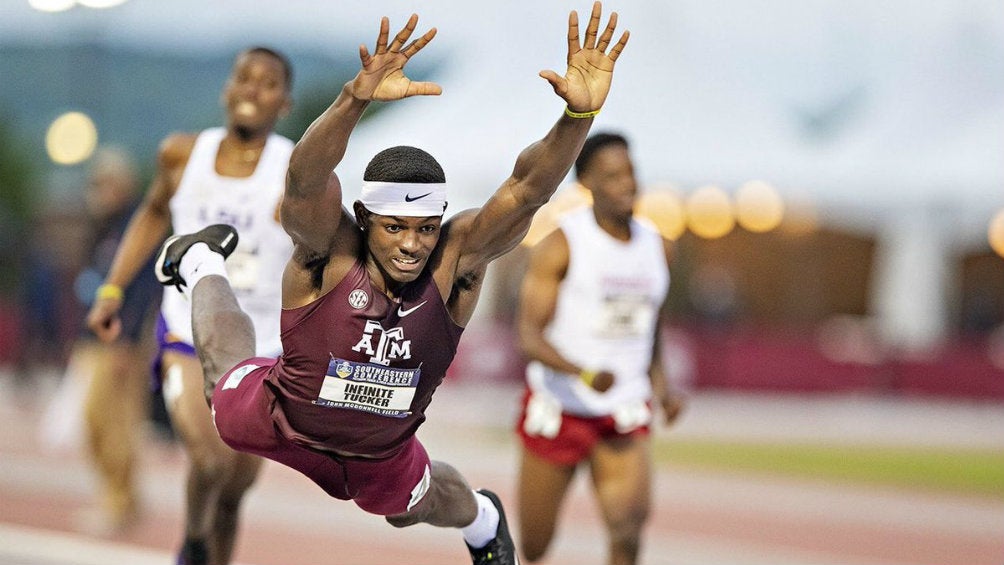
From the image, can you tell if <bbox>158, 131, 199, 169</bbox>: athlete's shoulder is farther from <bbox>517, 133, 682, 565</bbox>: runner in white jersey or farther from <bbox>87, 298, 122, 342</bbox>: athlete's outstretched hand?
<bbox>517, 133, 682, 565</bbox>: runner in white jersey

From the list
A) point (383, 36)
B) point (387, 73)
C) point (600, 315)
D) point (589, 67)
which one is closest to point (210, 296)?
point (387, 73)

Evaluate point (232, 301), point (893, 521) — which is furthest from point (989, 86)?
point (232, 301)

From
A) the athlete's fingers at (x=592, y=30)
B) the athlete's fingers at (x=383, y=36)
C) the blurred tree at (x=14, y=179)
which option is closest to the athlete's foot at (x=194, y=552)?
the athlete's fingers at (x=383, y=36)

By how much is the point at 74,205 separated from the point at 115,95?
76.1 meters

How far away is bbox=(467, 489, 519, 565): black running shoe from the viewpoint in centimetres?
646

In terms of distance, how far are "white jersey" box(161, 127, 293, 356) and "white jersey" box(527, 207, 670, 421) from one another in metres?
1.45

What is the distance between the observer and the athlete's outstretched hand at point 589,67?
16.9 ft

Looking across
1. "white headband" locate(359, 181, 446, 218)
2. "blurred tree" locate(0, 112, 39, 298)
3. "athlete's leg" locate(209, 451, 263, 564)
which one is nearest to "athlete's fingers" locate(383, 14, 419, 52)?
"white headband" locate(359, 181, 446, 218)

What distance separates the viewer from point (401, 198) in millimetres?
5223

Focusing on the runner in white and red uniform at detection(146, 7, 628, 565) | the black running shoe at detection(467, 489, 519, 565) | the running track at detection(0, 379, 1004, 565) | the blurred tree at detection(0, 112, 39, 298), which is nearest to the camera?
the runner in white and red uniform at detection(146, 7, 628, 565)

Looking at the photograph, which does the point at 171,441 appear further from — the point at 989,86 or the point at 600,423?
the point at 989,86

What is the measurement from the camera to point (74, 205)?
36.1 metres

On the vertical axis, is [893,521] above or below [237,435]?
below

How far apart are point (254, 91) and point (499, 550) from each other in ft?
8.81
